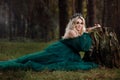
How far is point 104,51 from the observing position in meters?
11.7

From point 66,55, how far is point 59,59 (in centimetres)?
22

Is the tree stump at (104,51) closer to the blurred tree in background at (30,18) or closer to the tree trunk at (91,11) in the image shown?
the tree trunk at (91,11)

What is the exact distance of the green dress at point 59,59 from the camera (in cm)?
1095

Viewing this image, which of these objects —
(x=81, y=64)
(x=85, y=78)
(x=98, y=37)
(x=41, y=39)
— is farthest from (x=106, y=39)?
(x=41, y=39)

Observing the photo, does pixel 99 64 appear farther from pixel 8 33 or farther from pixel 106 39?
pixel 8 33

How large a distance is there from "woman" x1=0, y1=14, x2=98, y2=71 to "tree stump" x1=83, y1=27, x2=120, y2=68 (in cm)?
24

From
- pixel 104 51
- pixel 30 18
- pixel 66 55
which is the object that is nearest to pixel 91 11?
pixel 104 51

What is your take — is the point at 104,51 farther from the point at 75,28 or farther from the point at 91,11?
the point at 91,11

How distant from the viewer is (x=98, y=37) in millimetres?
11789

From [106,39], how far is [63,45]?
114 centimetres

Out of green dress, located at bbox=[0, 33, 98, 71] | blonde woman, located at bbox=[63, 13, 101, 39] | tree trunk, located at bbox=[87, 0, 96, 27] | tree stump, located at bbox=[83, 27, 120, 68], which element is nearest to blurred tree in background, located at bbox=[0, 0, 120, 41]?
tree trunk, located at bbox=[87, 0, 96, 27]

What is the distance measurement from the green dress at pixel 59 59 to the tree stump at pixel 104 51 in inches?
9.2

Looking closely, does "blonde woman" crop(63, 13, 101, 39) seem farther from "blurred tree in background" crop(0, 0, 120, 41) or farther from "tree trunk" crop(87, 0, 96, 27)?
"blurred tree in background" crop(0, 0, 120, 41)

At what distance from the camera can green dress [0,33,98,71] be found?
35.9ft
